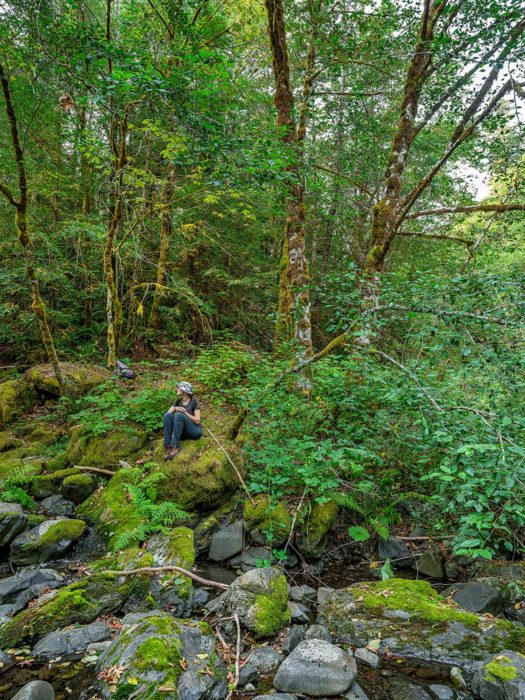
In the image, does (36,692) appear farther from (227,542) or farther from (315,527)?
(315,527)

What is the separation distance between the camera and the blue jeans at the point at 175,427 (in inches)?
262

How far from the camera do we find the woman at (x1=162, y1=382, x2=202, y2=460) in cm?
665

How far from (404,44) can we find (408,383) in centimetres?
758

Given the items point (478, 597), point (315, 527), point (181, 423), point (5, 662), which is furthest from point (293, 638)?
point (181, 423)

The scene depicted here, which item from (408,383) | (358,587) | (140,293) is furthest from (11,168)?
(358,587)

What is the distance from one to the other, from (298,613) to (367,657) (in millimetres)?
900

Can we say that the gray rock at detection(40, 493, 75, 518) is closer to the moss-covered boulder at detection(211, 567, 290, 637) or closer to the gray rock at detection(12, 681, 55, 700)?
A: the moss-covered boulder at detection(211, 567, 290, 637)

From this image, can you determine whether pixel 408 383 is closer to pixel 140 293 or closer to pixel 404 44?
pixel 404 44

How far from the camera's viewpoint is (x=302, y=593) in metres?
4.61

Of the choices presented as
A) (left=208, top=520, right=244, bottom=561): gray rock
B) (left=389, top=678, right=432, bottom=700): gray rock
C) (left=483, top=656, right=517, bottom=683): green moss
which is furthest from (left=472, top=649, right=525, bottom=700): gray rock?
(left=208, top=520, right=244, bottom=561): gray rock

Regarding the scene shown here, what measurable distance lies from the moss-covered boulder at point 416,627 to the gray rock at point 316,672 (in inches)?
20.2

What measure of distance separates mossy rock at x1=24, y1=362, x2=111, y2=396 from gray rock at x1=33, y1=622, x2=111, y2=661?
6523 millimetres

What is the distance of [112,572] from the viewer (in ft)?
15.0

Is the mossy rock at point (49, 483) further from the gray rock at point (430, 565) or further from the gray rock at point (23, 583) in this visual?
the gray rock at point (430, 565)
